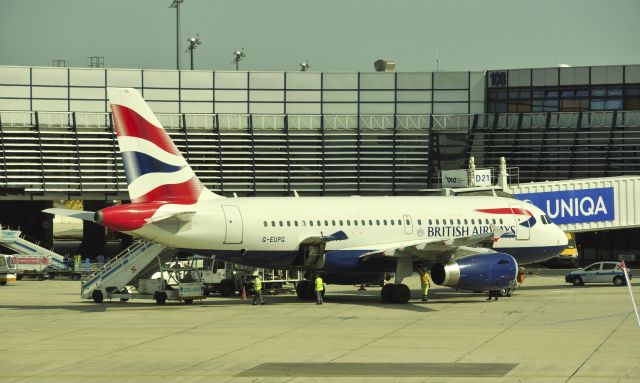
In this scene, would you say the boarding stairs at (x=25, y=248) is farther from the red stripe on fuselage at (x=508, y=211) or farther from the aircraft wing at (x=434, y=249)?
the red stripe on fuselage at (x=508, y=211)

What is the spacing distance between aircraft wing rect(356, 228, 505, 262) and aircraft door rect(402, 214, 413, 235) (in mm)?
573

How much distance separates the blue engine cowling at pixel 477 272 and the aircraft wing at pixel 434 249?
497 millimetres

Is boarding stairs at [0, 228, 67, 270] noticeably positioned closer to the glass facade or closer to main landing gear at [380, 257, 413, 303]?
the glass facade

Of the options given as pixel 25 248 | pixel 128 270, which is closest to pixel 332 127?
pixel 25 248

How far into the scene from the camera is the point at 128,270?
4828 cm

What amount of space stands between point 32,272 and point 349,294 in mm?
28554

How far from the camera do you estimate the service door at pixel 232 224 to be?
144ft

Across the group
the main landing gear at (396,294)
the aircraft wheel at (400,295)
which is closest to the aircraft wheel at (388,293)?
the main landing gear at (396,294)

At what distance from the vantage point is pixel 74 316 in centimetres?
4119

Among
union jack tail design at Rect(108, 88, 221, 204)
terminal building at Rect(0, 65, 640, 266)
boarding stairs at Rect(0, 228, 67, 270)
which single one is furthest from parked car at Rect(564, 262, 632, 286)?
boarding stairs at Rect(0, 228, 67, 270)

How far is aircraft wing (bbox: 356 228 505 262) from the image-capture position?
1721 inches

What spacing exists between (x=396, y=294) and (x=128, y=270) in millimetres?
11592

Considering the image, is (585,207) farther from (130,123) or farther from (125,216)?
(125,216)

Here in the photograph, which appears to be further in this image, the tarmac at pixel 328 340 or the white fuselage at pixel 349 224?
the white fuselage at pixel 349 224
